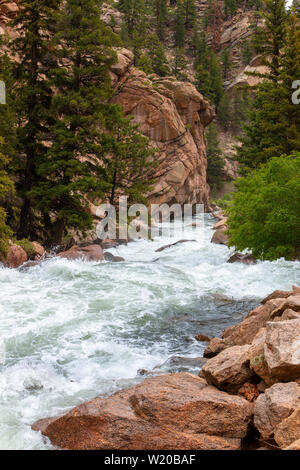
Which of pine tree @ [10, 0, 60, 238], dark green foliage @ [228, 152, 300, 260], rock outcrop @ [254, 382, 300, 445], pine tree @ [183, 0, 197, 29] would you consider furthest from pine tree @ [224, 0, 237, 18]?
rock outcrop @ [254, 382, 300, 445]

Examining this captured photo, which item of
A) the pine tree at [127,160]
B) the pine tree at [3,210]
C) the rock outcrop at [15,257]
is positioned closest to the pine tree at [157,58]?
the pine tree at [127,160]

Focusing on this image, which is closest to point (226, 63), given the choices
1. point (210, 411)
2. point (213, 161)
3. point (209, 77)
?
point (209, 77)

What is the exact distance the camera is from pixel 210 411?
4.52m

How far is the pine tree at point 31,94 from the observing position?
709 inches

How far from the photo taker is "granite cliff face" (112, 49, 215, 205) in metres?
39.2

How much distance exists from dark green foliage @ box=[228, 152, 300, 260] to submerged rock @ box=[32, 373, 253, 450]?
34.3ft

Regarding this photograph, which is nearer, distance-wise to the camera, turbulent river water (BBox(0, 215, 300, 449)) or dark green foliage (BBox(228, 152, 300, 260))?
turbulent river water (BBox(0, 215, 300, 449))

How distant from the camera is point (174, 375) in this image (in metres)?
5.52

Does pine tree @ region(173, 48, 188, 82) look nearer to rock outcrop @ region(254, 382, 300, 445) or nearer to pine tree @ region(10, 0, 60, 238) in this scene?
pine tree @ region(10, 0, 60, 238)

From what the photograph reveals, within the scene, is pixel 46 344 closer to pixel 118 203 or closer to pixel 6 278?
pixel 6 278

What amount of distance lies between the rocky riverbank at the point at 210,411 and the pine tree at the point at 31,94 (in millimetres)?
14524

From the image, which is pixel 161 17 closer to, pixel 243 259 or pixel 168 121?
pixel 168 121

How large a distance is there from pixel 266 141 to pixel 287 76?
3490 mm

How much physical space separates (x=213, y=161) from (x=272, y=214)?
45549 mm
